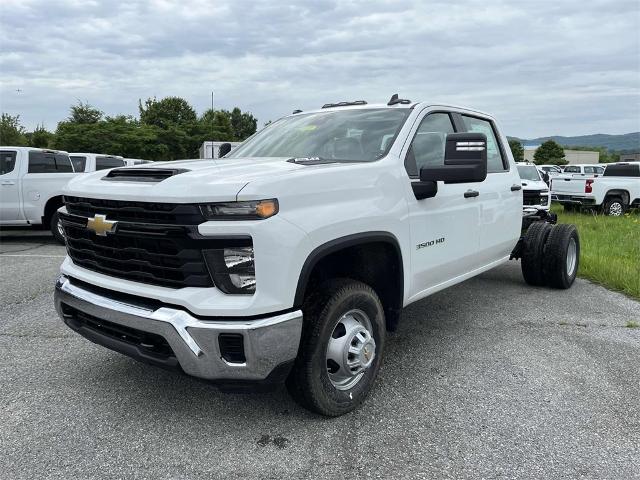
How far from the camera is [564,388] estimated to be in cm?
360

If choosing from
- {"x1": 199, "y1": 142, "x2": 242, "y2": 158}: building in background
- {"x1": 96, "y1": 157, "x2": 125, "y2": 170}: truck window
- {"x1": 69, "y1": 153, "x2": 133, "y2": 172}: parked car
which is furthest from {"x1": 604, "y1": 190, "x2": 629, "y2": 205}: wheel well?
{"x1": 69, "y1": 153, "x2": 133, "y2": 172}: parked car

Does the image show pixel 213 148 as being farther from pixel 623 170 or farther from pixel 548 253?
pixel 623 170

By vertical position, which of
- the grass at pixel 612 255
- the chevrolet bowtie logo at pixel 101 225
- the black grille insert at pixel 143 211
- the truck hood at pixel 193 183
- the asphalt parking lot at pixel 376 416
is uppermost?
the truck hood at pixel 193 183

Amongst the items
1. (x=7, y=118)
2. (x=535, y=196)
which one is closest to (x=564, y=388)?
(x=535, y=196)

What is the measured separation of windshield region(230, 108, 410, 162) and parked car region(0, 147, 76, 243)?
23.5ft

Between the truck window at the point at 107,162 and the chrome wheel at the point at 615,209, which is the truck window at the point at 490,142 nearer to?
the truck window at the point at 107,162

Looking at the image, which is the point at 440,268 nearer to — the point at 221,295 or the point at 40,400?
the point at 221,295

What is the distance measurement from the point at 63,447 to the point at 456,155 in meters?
2.80

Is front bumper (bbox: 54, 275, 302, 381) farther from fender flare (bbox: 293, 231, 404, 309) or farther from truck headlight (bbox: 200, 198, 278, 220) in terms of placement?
truck headlight (bbox: 200, 198, 278, 220)

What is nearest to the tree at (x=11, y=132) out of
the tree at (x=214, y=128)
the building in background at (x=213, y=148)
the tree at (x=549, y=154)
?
the tree at (x=214, y=128)

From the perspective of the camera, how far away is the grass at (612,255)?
664cm

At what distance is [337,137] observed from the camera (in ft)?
13.1

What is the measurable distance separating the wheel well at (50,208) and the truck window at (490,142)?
8.35 metres

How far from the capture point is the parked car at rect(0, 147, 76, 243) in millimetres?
10219
